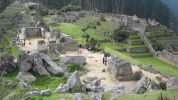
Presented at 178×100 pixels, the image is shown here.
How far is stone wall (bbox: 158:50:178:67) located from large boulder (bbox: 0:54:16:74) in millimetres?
32774

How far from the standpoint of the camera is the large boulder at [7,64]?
2297 cm

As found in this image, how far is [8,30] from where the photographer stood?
4634 centimetres

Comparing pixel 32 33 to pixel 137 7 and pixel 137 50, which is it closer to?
pixel 137 50

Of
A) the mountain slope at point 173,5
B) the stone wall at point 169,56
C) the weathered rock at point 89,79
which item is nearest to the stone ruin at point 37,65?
the weathered rock at point 89,79

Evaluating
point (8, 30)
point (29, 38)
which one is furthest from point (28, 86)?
point (8, 30)

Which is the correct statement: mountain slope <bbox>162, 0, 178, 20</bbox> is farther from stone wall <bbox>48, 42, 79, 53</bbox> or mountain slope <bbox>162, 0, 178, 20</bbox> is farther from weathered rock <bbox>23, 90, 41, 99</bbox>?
weathered rock <bbox>23, 90, 41, 99</bbox>

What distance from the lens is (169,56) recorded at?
2162 inches

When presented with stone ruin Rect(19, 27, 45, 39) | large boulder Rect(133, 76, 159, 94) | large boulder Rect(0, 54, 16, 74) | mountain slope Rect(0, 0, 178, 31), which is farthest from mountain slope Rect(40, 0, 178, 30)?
large boulder Rect(133, 76, 159, 94)

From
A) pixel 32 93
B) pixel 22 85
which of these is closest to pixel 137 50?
pixel 22 85

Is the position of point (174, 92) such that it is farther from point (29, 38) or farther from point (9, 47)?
point (29, 38)

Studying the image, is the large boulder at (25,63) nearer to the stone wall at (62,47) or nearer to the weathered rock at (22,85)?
the weathered rock at (22,85)

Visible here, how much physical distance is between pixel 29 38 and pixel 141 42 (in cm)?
2603

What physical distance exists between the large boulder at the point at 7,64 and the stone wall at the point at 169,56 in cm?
3277

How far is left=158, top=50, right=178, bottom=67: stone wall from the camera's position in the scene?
53.6 meters
